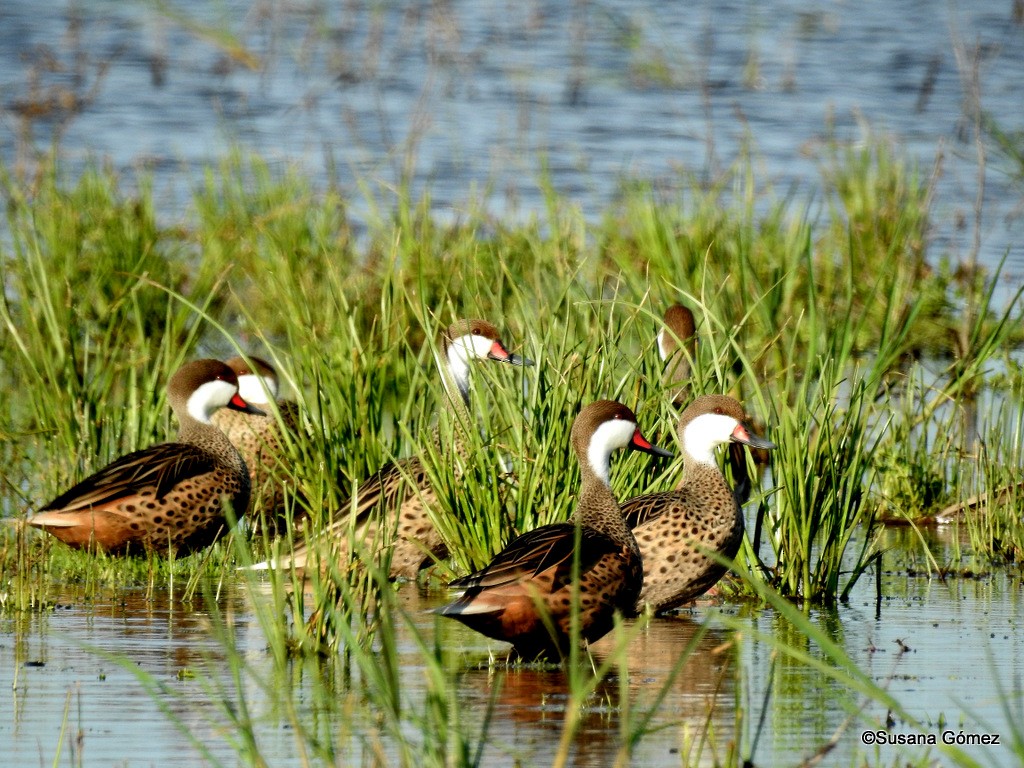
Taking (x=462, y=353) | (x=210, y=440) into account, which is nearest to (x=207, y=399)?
(x=210, y=440)

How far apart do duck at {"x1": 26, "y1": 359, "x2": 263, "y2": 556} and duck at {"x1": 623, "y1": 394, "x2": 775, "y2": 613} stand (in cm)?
176

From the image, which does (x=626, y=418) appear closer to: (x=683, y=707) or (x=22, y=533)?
(x=683, y=707)

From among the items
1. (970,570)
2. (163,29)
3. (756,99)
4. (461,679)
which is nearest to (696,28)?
(756,99)

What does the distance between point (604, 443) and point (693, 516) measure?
22.1 inches

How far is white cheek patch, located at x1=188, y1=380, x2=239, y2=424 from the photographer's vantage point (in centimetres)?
900

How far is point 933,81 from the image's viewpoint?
23078 millimetres

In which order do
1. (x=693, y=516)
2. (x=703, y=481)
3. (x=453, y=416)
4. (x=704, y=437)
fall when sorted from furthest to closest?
(x=453, y=416)
(x=704, y=437)
(x=703, y=481)
(x=693, y=516)

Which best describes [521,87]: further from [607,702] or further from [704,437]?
[607,702]

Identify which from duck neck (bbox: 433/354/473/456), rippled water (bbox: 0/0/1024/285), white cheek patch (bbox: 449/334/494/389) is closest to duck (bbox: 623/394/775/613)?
duck neck (bbox: 433/354/473/456)

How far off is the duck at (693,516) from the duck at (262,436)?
1.70 meters

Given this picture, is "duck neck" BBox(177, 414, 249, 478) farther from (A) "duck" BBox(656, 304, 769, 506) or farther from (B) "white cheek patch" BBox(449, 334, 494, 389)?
(A) "duck" BBox(656, 304, 769, 506)

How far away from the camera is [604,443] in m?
6.91

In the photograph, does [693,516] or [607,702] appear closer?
[607,702]

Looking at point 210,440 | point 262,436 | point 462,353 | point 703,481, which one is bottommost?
point 262,436
